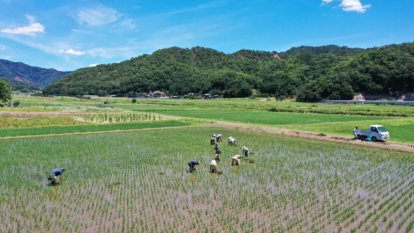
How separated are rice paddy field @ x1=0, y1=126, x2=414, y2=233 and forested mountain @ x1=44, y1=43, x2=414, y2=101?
74119 millimetres

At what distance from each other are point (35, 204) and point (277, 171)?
28.2ft

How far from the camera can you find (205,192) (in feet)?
26.3

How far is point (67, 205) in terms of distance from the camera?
278 inches

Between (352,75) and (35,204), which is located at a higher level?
(352,75)

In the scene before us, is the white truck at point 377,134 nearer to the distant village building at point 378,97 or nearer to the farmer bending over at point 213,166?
the farmer bending over at point 213,166

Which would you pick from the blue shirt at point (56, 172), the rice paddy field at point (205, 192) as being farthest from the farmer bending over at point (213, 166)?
the blue shirt at point (56, 172)

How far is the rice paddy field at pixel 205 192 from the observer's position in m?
6.07

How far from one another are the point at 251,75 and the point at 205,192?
131368mm

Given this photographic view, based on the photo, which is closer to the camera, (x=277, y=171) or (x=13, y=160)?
(x=277, y=171)

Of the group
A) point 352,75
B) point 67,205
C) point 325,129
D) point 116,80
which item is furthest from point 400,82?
point 116,80

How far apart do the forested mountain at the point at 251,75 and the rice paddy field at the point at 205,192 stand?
74.1 meters

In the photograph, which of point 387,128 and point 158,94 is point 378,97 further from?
point 158,94

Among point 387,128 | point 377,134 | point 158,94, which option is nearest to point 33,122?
point 377,134

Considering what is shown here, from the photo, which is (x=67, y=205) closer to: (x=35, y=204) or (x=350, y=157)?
(x=35, y=204)
